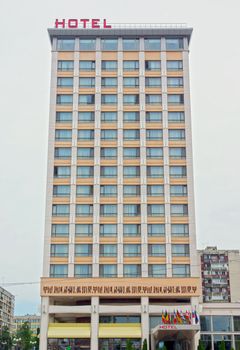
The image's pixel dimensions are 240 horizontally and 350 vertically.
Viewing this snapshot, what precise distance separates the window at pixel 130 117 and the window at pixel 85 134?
19.1 feet

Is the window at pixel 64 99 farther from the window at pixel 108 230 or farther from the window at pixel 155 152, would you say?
the window at pixel 108 230

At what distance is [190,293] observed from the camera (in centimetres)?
7144

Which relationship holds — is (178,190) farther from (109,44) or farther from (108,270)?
(109,44)

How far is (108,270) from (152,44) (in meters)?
38.3

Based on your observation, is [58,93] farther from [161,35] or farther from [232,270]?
[232,270]

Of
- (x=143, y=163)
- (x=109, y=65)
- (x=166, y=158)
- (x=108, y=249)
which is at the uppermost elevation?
(x=109, y=65)

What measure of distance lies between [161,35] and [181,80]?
8793 millimetres

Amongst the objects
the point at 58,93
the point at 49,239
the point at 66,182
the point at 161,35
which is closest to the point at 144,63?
the point at 161,35

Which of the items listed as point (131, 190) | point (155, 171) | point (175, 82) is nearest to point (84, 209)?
point (131, 190)

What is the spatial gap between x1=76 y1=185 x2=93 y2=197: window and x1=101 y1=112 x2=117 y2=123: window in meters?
11.2

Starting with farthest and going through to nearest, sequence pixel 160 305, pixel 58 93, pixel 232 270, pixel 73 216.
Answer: pixel 232 270 < pixel 58 93 < pixel 73 216 < pixel 160 305

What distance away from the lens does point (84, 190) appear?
7750 centimetres

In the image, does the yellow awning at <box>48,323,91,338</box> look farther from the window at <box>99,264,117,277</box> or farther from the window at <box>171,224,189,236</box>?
the window at <box>171,224,189,236</box>

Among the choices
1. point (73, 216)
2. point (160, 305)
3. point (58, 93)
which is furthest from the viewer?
point (58, 93)
